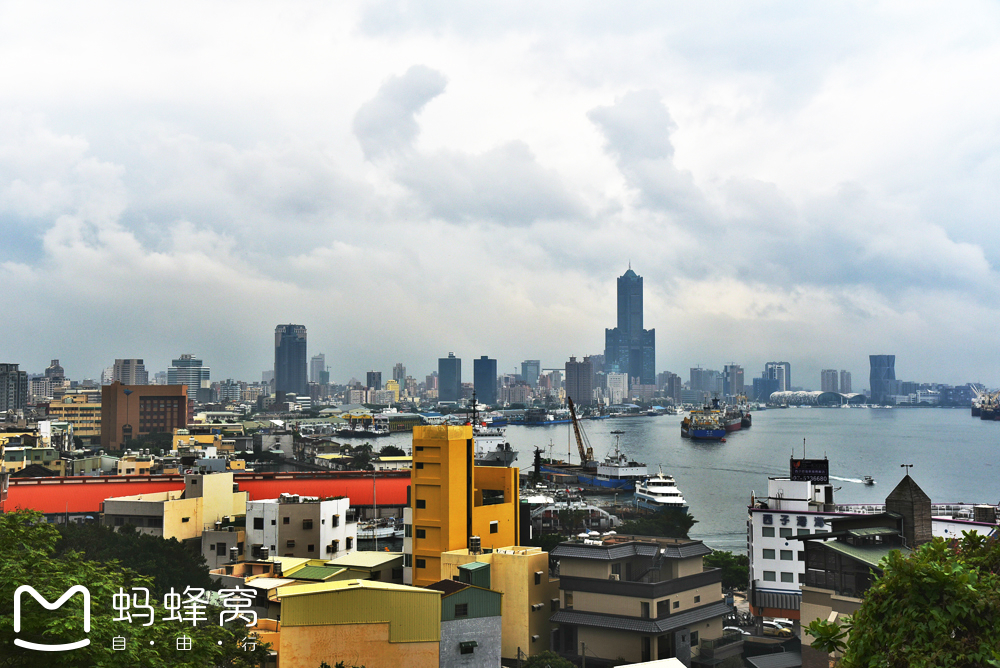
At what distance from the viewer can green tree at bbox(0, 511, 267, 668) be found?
217 inches

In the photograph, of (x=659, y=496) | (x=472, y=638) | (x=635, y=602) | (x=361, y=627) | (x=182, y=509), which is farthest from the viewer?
(x=659, y=496)

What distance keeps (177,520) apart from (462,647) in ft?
34.9

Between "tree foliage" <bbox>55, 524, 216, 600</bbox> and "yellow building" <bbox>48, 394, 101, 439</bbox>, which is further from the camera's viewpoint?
"yellow building" <bbox>48, 394, 101, 439</bbox>

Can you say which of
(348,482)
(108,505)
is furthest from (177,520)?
(348,482)

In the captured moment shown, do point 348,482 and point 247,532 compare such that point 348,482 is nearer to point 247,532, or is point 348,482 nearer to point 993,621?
point 247,532

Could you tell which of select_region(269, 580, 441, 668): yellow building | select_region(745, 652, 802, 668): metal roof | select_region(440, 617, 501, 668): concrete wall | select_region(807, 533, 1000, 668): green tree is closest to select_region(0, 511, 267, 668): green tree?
select_region(269, 580, 441, 668): yellow building

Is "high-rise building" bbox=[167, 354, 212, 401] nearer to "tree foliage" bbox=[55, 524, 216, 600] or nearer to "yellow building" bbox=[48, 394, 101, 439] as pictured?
"yellow building" bbox=[48, 394, 101, 439]

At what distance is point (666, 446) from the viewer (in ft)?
226

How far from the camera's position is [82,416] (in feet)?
189

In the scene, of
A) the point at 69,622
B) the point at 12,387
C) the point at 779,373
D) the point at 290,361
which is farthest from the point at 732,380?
the point at 69,622

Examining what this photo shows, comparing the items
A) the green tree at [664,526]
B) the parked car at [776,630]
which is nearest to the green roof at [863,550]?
the parked car at [776,630]

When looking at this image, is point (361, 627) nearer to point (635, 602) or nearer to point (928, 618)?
point (635, 602)

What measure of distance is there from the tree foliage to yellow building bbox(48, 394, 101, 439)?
45.7 m

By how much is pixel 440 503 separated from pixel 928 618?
1097cm
